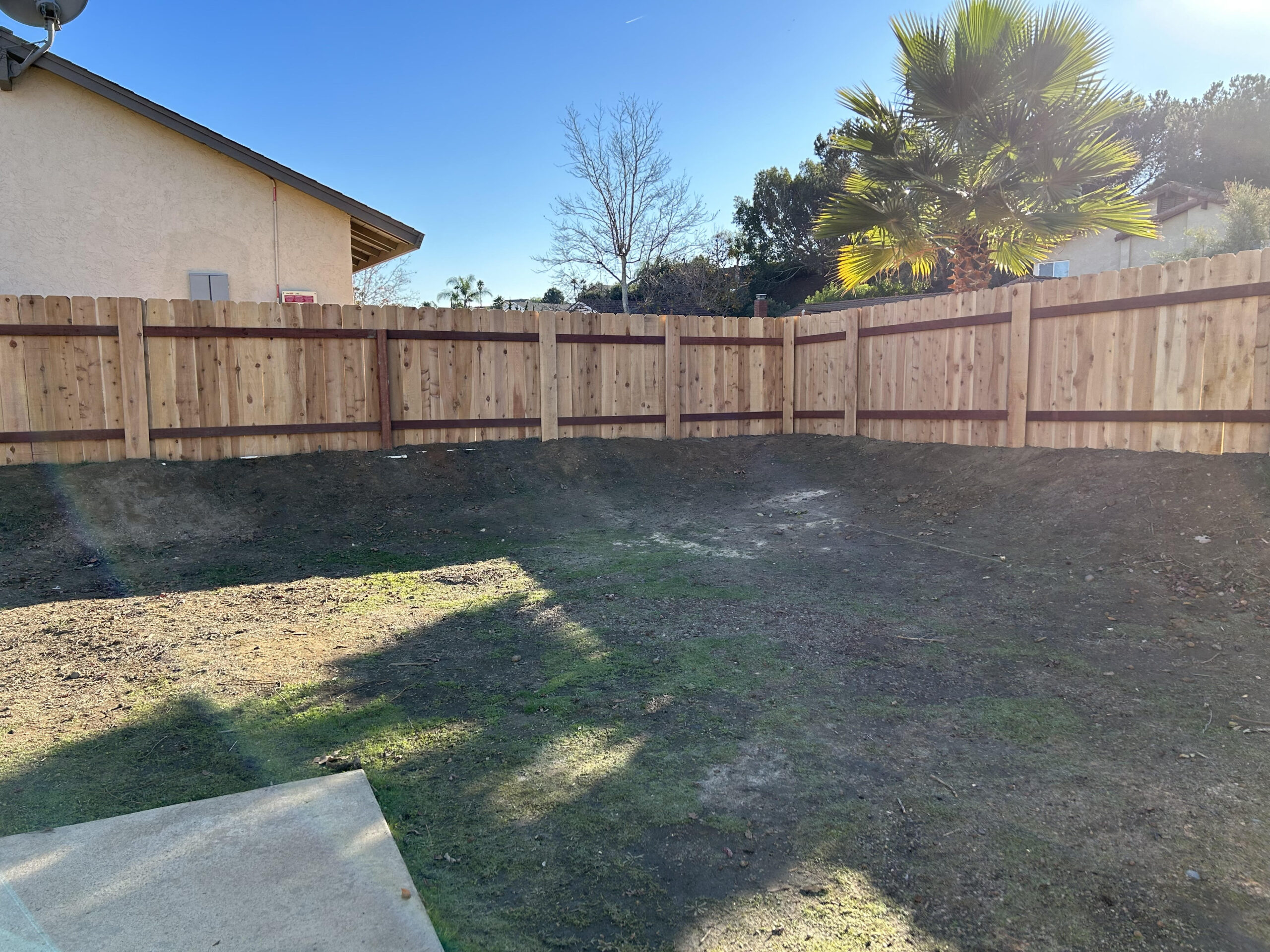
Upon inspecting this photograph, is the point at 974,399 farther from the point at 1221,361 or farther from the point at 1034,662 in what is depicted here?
the point at 1034,662

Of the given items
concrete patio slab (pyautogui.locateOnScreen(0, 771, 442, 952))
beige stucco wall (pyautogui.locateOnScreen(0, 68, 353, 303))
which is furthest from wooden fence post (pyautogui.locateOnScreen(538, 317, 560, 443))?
concrete patio slab (pyautogui.locateOnScreen(0, 771, 442, 952))

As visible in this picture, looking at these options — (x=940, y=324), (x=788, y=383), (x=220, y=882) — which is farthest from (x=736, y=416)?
(x=220, y=882)

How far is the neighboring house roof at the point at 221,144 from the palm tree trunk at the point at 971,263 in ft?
26.1

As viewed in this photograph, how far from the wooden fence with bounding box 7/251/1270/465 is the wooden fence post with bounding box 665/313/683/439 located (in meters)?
0.03

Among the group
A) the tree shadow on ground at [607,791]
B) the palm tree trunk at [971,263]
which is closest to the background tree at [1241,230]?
the palm tree trunk at [971,263]

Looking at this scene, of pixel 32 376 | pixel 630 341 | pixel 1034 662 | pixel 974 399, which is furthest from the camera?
pixel 630 341

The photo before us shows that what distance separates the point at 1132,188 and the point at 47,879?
143 feet

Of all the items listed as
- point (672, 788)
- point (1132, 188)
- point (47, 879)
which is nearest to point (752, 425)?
point (672, 788)

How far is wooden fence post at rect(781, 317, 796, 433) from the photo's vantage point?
11.5m

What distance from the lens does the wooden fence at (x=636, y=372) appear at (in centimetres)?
673

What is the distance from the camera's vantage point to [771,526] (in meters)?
7.60

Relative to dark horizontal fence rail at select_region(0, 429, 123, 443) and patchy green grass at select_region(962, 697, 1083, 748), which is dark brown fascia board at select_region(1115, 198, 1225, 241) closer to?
patchy green grass at select_region(962, 697, 1083, 748)

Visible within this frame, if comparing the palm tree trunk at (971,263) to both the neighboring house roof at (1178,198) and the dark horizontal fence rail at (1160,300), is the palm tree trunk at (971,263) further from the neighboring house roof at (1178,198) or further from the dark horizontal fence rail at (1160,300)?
the neighboring house roof at (1178,198)

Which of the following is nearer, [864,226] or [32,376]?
[32,376]
